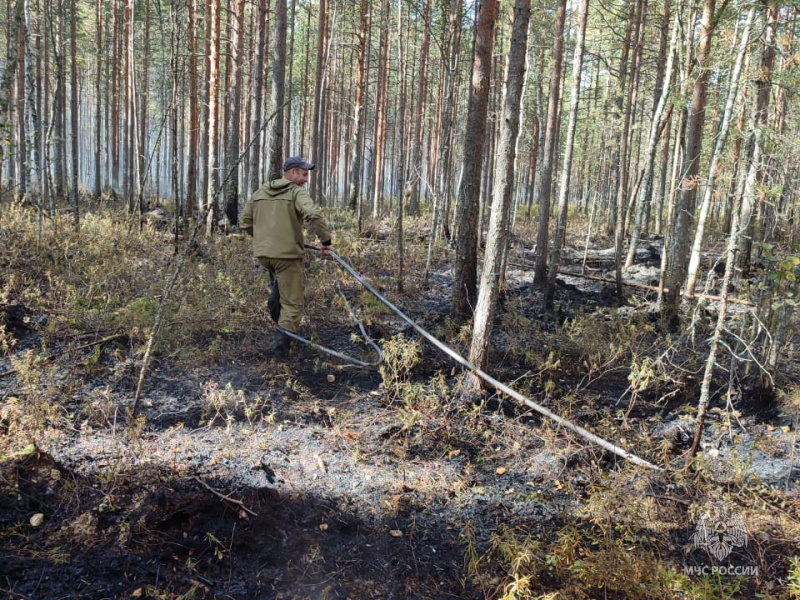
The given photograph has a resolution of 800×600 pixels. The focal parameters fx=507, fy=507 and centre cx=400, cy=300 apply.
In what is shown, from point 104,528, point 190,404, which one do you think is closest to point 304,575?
point 104,528

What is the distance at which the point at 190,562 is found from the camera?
2.93 meters

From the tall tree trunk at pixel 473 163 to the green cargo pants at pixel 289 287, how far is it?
2.45 meters

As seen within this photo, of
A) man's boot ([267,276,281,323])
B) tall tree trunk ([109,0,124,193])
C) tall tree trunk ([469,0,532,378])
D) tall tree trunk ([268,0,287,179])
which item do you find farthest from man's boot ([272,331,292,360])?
tall tree trunk ([109,0,124,193])

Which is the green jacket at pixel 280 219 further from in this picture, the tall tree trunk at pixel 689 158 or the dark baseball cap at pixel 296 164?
the tall tree trunk at pixel 689 158

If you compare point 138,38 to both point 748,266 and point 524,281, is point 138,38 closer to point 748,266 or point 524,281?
point 524,281

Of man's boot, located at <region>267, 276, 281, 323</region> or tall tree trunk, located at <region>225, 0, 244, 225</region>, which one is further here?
tall tree trunk, located at <region>225, 0, 244, 225</region>

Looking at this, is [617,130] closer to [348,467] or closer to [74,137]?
[348,467]

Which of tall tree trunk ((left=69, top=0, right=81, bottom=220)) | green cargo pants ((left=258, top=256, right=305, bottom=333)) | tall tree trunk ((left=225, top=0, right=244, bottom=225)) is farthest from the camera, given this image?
tall tree trunk ((left=225, top=0, right=244, bottom=225))

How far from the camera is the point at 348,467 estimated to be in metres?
4.14

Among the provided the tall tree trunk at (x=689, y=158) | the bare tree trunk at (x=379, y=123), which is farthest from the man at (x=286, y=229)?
the bare tree trunk at (x=379, y=123)

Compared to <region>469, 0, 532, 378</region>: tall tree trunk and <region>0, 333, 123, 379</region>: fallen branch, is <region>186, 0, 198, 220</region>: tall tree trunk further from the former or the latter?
<region>469, 0, 532, 378</region>: tall tree trunk

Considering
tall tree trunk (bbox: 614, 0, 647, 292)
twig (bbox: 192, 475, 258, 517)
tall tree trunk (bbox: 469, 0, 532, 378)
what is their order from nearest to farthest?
twig (bbox: 192, 475, 258, 517) → tall tree trunk (bbox: 469, 0, 532, 378) → tall tree trunk (bbox: 614, 0, 647, 292)

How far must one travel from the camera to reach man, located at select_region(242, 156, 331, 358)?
5.70 m

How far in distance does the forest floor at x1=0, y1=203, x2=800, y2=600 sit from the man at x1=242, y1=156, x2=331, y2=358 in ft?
2.05
